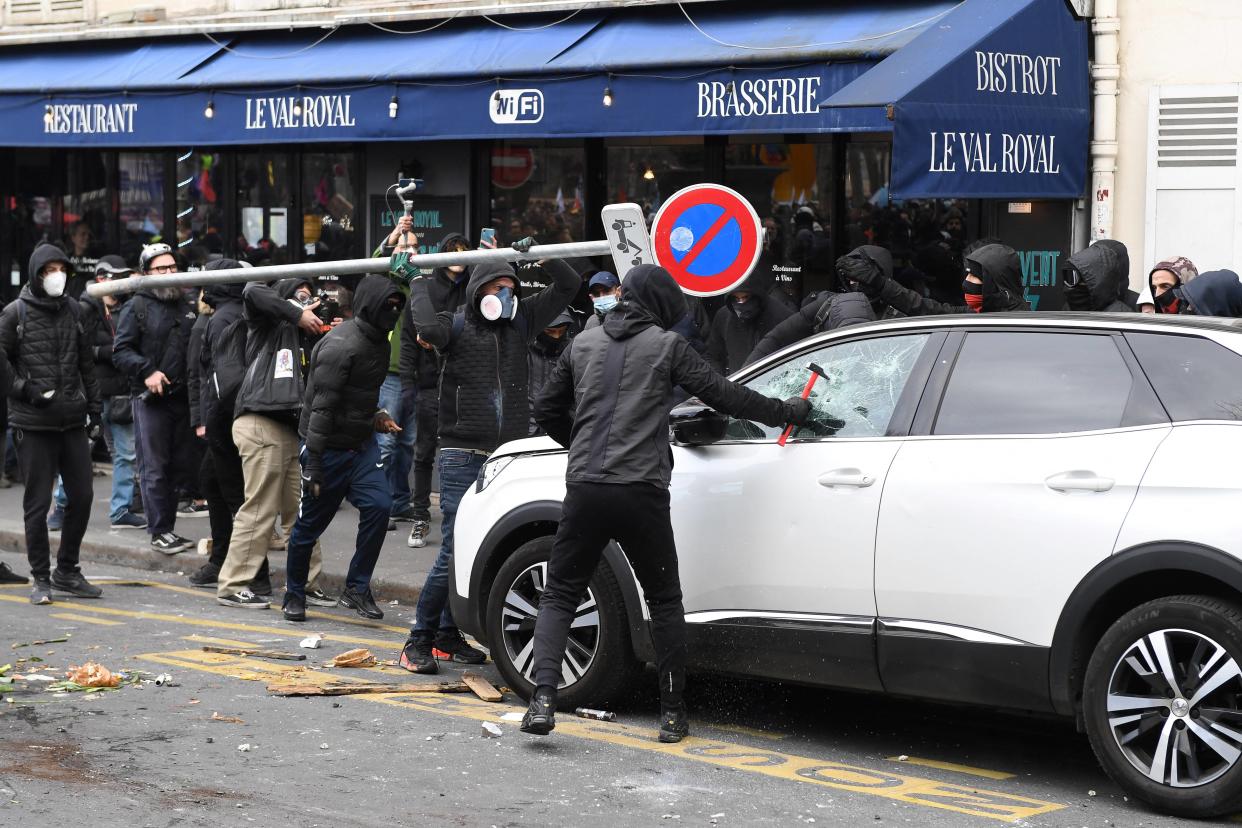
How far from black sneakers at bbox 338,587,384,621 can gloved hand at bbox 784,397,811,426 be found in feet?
13.0

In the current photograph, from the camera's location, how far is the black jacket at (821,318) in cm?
891

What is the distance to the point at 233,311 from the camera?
35.1 ft

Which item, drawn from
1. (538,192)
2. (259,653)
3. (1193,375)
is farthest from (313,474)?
(538,192)

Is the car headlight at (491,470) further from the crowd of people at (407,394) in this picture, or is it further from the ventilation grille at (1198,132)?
the ventilation grille at (1198,132)

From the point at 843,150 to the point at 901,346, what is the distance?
19.8 feet

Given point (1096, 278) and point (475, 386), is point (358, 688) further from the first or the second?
point (1096, 278)

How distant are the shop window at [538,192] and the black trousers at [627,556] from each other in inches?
294

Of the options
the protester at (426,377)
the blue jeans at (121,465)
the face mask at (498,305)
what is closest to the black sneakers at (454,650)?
the face mask at (498,305)

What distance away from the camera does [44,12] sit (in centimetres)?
1786

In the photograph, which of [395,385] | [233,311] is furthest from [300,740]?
[395,385]

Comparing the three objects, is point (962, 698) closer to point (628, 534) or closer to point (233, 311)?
point (628, 534)

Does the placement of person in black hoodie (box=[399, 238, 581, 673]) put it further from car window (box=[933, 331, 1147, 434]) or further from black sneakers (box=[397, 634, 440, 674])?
car window (box=[933, 331, 1147, 434])

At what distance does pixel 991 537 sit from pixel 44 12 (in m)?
14.6

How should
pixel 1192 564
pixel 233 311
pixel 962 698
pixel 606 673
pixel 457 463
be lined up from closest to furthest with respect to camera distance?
pixel 1192 564, pixel 962 698, pixel 606 673, pixel 457 463, pixel 233 311
